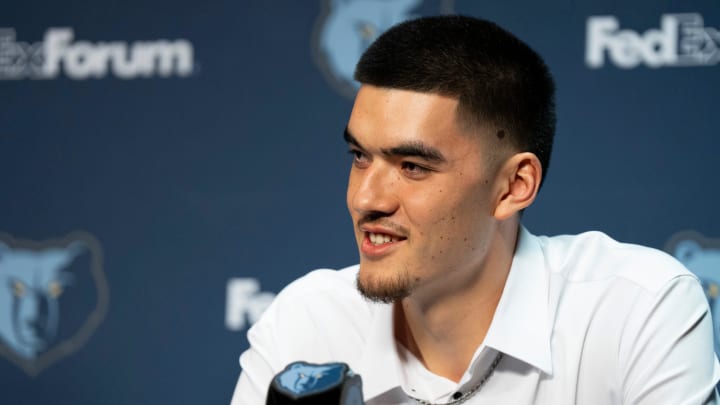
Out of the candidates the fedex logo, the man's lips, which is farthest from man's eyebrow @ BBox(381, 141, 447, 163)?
the fedex logo

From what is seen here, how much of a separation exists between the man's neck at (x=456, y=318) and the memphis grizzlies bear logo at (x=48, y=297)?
117cm

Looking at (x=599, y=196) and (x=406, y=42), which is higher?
(x=406, y=42)

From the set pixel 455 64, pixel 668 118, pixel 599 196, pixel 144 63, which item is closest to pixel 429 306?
pixel 455 64

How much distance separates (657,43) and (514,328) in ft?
3.30

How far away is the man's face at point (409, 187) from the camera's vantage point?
1.36 meters

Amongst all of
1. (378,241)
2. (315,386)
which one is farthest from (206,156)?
(315,386)

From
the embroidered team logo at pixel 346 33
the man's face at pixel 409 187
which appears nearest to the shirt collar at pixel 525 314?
the man's face at pixel 409 187

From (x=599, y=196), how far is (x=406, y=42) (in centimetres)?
87


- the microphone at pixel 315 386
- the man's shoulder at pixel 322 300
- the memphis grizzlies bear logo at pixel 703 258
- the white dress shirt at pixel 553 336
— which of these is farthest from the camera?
the memphis grizzlies bear logo at pixel 703 258

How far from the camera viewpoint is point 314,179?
2.31 metres

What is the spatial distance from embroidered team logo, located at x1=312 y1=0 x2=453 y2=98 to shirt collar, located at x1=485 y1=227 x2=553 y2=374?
91 cm

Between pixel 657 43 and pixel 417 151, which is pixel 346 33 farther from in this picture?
pixel 417 151

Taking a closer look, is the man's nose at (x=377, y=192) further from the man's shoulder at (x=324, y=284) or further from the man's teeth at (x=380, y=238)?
the man's shoulder at (x=324, y=284)

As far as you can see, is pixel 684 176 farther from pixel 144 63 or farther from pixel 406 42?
pixel 144 63
